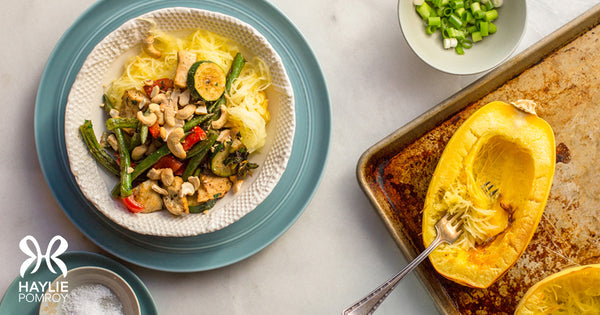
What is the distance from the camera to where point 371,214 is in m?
2.40

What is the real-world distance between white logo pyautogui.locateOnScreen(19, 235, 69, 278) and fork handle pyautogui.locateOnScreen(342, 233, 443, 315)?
1322 millimetres

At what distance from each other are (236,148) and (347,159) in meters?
0.61

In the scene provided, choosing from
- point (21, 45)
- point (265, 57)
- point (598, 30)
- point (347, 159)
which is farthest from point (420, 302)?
point (21, 45)

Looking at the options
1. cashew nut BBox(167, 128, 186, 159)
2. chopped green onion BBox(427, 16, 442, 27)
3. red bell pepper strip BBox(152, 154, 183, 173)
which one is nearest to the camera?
cashew nut BBox(167, 128, 186, 159)

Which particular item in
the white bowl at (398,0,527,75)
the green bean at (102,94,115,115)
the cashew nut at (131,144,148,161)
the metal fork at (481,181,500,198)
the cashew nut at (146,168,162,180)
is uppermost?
the green bean at (102,94,115,115)

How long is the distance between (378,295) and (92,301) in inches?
51.5

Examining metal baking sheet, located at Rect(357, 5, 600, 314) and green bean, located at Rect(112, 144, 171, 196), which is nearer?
green bean, located at Rect(112, 144, 171, 196)

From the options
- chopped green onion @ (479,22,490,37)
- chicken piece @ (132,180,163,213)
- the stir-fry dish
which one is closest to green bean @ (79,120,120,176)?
the stir-fry dish

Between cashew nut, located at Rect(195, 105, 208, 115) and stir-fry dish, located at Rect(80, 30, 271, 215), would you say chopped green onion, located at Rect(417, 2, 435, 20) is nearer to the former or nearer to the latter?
stir-fry dish, located at Rect(80, 30, 271, 215)

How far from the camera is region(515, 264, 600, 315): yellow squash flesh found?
6.71 ft

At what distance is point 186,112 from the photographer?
2.02m

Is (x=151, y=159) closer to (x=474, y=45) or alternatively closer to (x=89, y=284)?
(x=89, y=284)

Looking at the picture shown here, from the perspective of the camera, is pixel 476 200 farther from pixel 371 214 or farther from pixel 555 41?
pixel 555 41

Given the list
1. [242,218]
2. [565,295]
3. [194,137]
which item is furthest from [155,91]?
[565,295]
